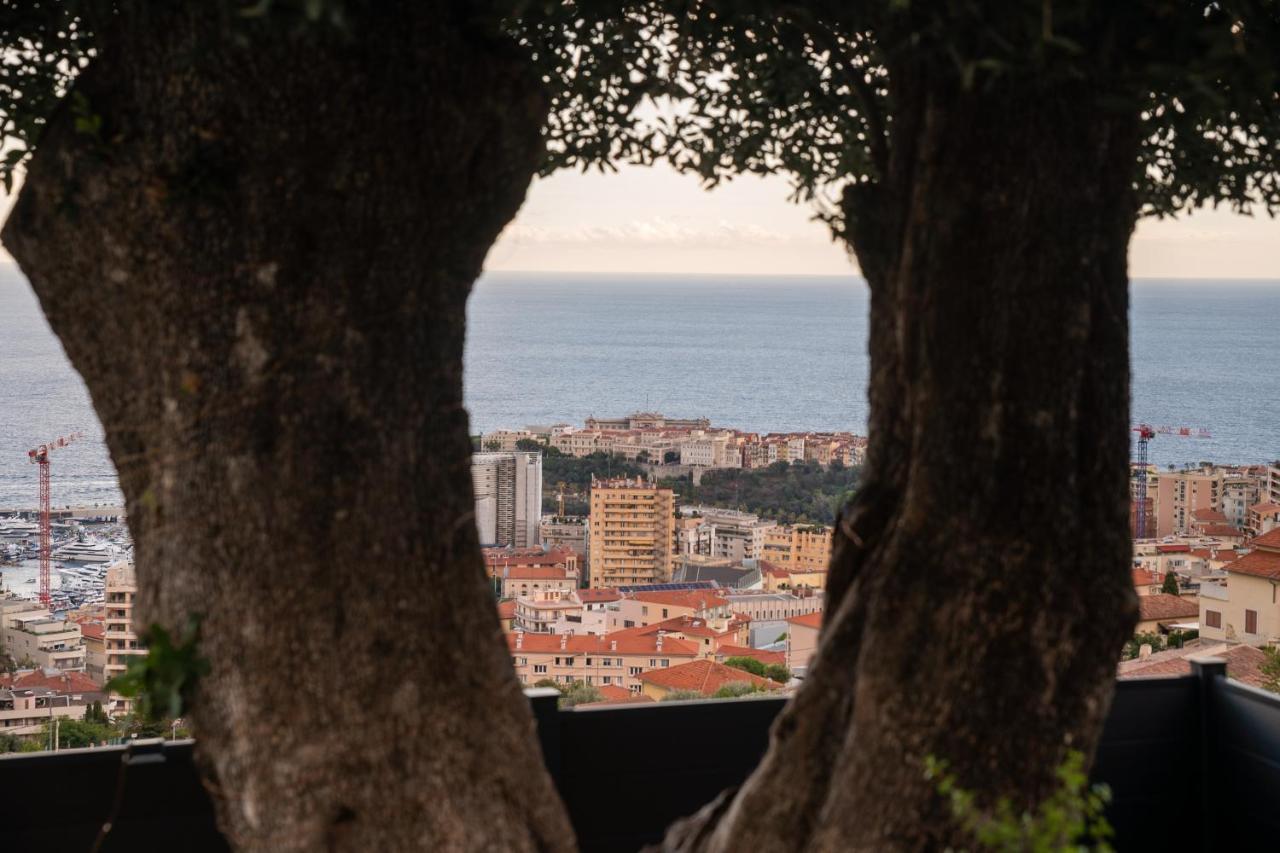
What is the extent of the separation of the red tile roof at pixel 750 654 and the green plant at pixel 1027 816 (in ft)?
15.4

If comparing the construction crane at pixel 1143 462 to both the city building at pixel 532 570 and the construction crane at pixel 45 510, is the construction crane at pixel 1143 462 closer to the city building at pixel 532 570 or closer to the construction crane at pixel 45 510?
the city building at pixel 532 570

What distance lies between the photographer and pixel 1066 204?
210cm

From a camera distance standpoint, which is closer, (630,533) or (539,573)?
(539,573)

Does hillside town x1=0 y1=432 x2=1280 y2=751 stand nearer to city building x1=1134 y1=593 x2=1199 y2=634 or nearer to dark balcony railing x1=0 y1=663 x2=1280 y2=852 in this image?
city building x1=1134 y1=593 x2=1199 y2=634

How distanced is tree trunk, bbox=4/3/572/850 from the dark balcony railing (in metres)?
1.18

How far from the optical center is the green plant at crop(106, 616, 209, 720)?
213cm

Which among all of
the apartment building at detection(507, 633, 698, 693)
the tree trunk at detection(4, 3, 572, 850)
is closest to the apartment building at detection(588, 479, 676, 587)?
the apartment building at detection(507, 633, 698, 693)

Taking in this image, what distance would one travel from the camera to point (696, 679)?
5.78m

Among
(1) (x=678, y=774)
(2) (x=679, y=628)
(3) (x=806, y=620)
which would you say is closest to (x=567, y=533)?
(2) (x=679, y=628)

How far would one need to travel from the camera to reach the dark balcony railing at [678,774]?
3178 millimetres

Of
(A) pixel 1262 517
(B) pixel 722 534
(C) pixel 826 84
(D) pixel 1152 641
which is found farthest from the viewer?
(B) pixel 722 534

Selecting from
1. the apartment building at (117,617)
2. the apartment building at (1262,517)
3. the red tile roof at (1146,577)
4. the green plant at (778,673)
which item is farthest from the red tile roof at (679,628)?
the apartment building at (1262,517)

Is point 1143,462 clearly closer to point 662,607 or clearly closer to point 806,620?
point 806,620

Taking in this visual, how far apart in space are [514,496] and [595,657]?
1.52m
